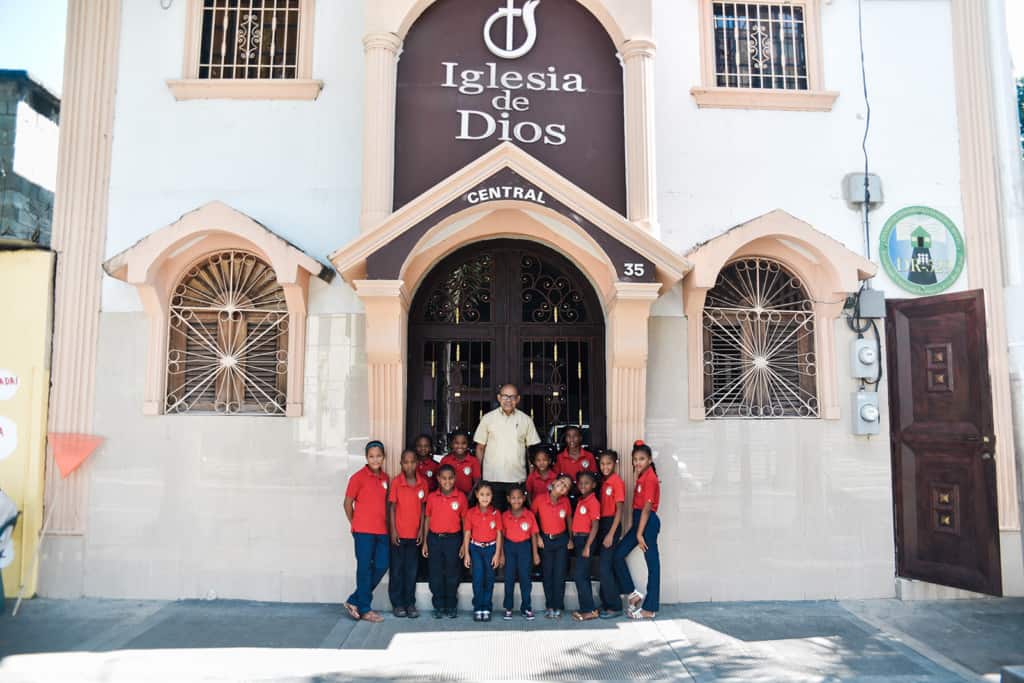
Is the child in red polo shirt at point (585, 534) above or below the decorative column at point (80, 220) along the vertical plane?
below

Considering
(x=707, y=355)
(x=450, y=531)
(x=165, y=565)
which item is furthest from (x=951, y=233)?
(x=165, y=565)

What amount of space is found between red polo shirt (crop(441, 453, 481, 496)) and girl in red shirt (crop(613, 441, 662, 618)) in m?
1.49

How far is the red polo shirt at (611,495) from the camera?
23.6ft

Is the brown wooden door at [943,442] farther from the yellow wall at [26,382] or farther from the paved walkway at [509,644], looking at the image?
the yellow wall at [26,382]

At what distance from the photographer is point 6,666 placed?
5680 mm

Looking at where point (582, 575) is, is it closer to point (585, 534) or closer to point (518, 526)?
point (585, 534)

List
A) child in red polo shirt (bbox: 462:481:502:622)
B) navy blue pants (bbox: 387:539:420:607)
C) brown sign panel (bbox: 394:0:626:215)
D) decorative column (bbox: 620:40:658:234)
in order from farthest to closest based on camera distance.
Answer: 1. brown sign panel (bbox: 394:0:626:215)
2. decorative column (bbox: 620:40:658:234)
3. navy blue pants (bbox: 387:539:420:607)
4. child in red polo shirt (bbox: 462:481:502:622)

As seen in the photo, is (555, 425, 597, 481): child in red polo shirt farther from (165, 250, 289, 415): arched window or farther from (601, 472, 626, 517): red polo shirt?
(165, 250, 289, 415): arched window

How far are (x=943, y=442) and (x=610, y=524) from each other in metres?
3.43

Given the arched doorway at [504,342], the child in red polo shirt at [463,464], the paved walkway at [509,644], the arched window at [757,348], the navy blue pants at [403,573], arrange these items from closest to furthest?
the paved walkway at [509,644], the navy blue pants at [403,573], the child in red polo shirt at [463,464], the arched doorway at [504,342], the arched window at [757,348]

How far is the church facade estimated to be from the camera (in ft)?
24.9

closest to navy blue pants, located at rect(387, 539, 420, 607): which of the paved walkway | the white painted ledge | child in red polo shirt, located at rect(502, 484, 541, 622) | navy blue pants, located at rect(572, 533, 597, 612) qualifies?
Result: the paved walkway

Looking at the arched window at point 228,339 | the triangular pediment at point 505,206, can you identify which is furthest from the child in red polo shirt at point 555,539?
the arched window at point 228,339

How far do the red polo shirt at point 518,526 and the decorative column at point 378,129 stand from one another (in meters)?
3.01
